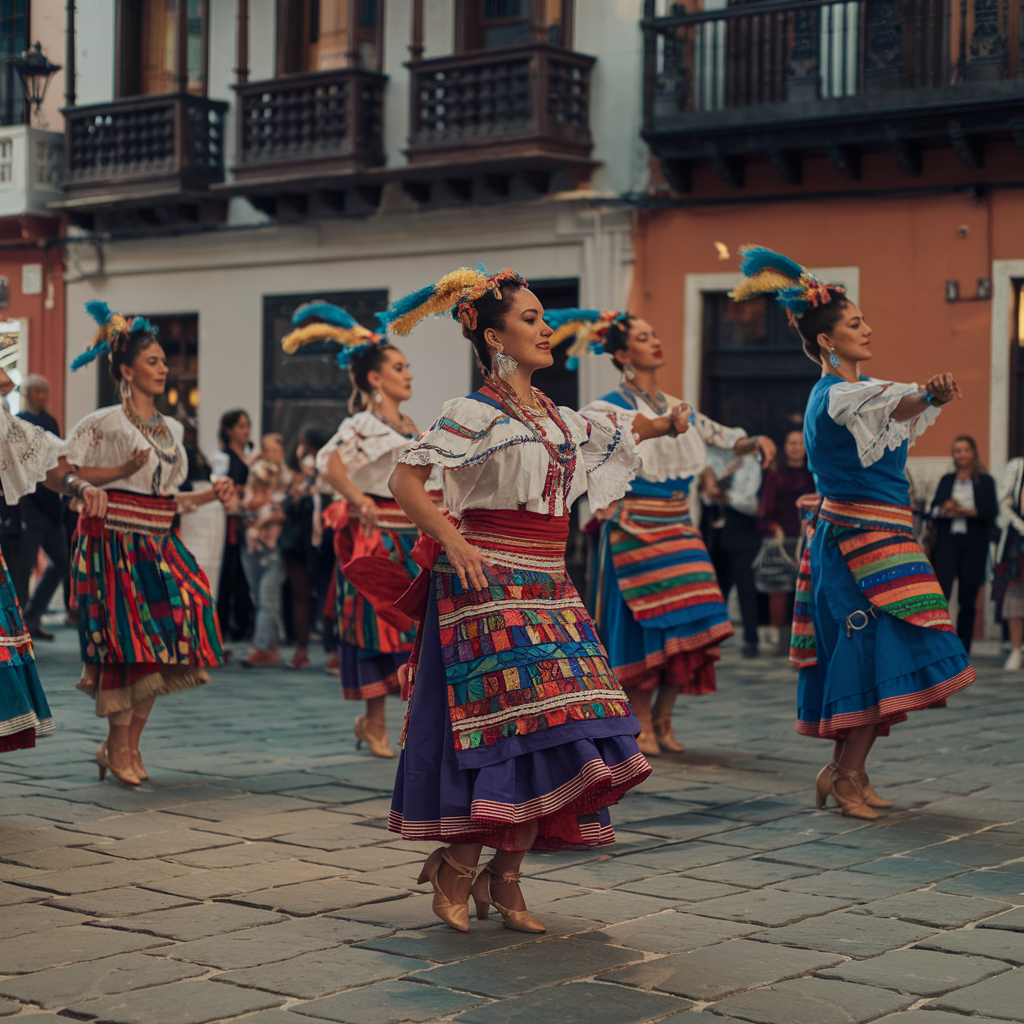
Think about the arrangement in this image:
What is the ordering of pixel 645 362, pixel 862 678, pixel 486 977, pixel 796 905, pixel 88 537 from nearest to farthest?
pixel 486 977 < pixel 796 905 < pixel 862 678 < pixel 88 537 < pixel 645 362

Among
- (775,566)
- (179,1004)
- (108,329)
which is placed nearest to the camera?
(179,1004)

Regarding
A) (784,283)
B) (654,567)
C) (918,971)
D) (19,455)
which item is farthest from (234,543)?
(918,971)

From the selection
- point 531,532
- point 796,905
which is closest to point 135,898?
point 531,532

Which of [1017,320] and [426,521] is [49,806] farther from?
[1017,320]

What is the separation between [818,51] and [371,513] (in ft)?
27.7

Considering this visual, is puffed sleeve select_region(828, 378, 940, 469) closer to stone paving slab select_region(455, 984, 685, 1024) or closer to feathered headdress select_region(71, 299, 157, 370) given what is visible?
stone paving slab select_region(455, 984, 685, 1024)

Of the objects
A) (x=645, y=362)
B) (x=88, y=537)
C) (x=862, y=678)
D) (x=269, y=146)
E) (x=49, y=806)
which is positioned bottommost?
(x=49, y=806)

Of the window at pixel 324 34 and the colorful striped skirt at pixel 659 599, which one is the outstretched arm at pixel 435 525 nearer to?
the colorful striped skirt at pixel 659 599

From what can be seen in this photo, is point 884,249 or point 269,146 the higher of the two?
point 269,146

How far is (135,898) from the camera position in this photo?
480cm

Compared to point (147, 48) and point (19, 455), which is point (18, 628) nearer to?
point (19, 455)

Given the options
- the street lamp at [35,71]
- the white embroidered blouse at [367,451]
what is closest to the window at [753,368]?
the white embroidered blouse at [367,451]

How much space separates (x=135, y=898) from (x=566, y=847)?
51.2 inches

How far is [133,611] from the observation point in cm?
674
